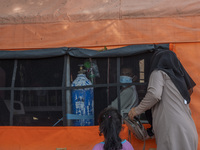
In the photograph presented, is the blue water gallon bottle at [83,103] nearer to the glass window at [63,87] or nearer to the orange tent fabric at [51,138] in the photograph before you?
the glass window at [63,87]

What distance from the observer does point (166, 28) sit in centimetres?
354

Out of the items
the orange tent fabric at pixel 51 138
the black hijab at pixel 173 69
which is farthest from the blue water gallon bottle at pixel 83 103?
the black hijab at pixel 173 69

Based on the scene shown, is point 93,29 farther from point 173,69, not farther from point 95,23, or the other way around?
point 173,69

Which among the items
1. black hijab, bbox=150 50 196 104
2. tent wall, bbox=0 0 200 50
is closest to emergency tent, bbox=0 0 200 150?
tent wall, bbox=0 0 200 50

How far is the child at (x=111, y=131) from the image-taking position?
246 centimetres

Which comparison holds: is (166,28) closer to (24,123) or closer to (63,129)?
(63,129)

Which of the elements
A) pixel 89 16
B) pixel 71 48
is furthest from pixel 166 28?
pixel 71 48

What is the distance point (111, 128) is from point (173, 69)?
109 cm

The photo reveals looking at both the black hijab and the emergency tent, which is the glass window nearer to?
the emergency tent

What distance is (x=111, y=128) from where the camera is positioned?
251cm

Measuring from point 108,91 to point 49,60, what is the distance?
3.48 ft

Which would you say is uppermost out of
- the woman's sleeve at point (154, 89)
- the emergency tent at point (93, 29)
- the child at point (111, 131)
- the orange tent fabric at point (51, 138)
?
the emergency tent at point (93, 29)

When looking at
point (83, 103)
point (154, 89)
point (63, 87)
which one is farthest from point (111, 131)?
point (63, 87)

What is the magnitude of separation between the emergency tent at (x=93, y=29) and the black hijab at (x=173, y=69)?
547mm
